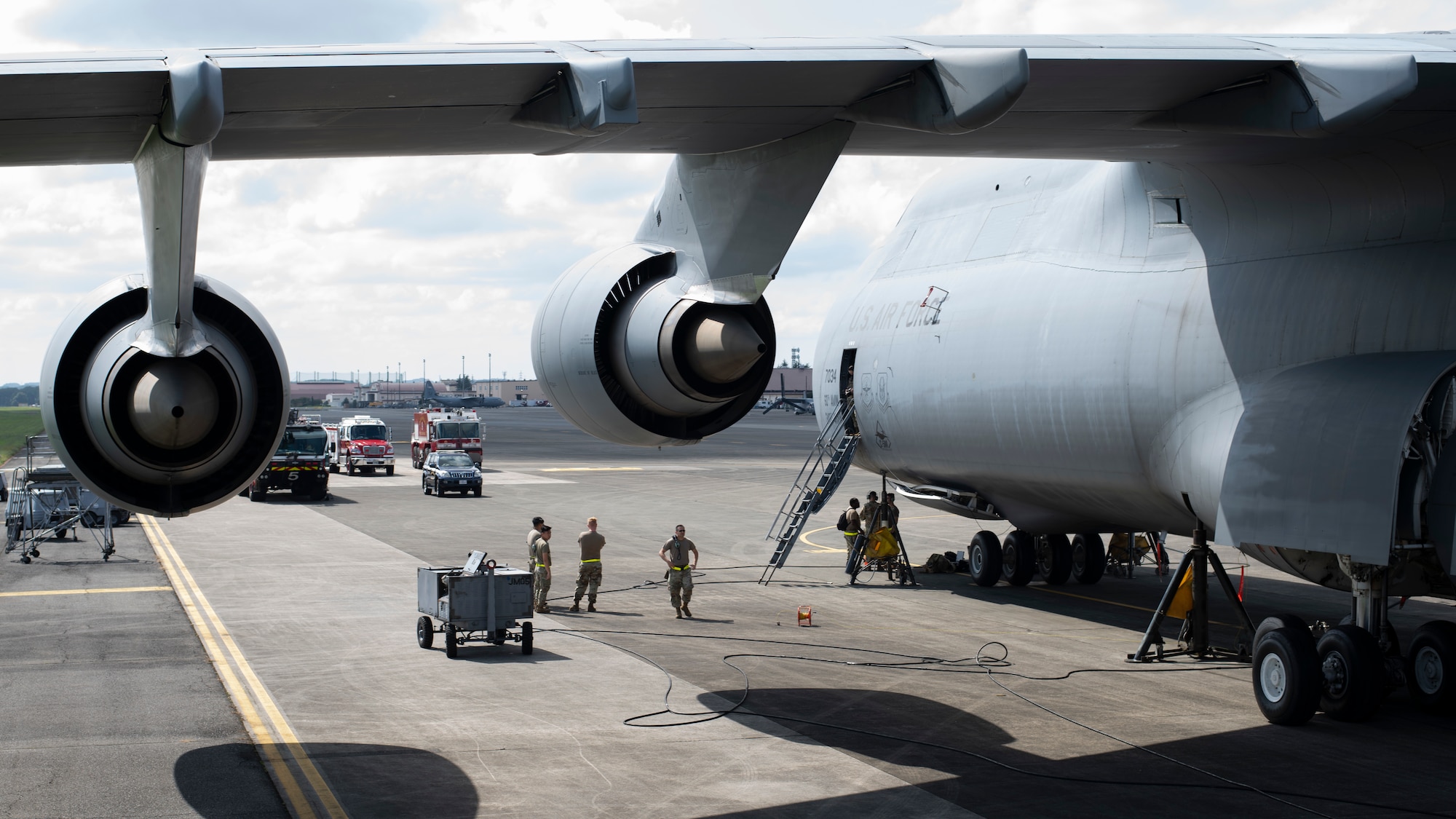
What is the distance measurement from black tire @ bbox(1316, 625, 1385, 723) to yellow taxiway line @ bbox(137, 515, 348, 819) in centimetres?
1001

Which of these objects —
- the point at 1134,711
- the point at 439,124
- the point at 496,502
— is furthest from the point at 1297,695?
the point at 496,502

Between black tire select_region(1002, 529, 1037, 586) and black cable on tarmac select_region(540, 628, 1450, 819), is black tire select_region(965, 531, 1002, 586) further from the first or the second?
black cable on tarmac select_region(540, 628, 1450, 819)

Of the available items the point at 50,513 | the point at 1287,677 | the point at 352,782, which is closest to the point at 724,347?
the point at 352,782

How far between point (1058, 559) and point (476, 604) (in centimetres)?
1177

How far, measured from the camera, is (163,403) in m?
8.02

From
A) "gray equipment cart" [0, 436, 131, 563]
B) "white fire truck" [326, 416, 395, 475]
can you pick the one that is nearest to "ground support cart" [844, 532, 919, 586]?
"gray equipment cart" [0, 436, 131, 563]

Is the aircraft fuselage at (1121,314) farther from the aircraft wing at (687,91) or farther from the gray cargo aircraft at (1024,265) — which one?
the aircraft wing at (687,91)

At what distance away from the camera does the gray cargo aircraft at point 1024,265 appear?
7.27m

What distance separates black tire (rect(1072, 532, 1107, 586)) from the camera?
2405 centimetres

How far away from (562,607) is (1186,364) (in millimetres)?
10966

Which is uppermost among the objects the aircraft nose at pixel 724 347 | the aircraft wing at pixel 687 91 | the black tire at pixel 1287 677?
the aircraft wing at pixel 687 91

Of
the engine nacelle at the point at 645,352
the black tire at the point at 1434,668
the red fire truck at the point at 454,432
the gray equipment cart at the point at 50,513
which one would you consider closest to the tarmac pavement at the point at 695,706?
the black tire at the point at 1434,668

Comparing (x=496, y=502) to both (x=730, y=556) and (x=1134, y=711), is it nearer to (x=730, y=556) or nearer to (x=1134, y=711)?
(x=730, y=556)

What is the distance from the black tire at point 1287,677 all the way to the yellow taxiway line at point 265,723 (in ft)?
30.8
